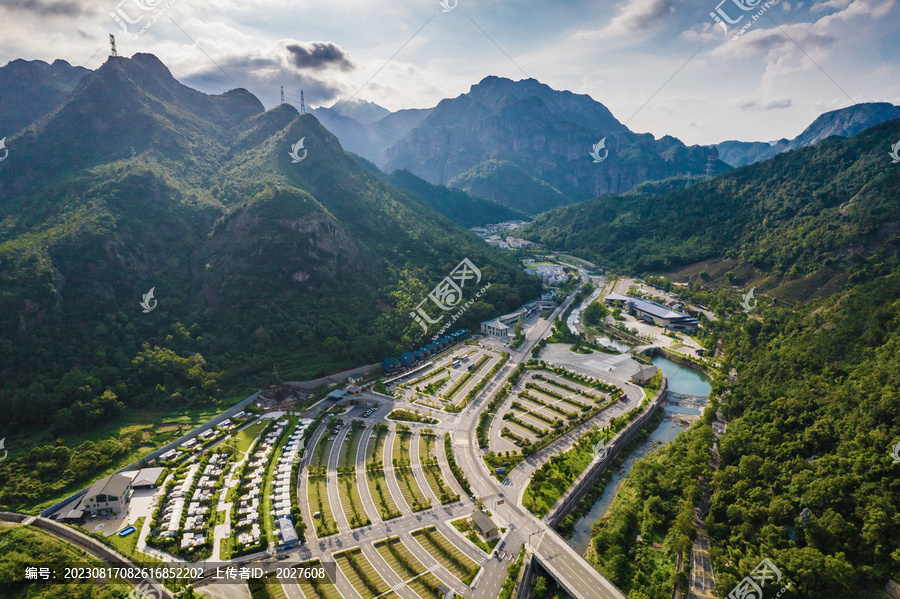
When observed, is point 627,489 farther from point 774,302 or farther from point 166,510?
point 774,302

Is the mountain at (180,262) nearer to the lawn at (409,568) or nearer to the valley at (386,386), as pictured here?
the valley at (386,386)

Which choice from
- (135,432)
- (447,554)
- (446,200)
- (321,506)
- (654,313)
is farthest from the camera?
(446,200)

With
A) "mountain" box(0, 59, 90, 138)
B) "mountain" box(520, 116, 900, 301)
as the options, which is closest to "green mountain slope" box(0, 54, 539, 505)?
"mountain" box(0, 59, 90, 138)

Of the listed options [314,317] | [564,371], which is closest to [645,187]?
[564,371]

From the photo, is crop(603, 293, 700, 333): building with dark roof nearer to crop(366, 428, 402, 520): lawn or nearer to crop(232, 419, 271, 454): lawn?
Result: crop(366, 428, 402, 520): lawn

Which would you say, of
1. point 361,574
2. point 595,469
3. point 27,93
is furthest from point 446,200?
point 361,574

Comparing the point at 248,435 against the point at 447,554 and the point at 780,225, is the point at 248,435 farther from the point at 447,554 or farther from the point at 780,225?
the point at 780,225

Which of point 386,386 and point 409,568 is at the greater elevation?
point 386,386

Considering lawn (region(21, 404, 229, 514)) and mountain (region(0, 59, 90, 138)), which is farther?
mountain (region(0, 59, 90, 138))
